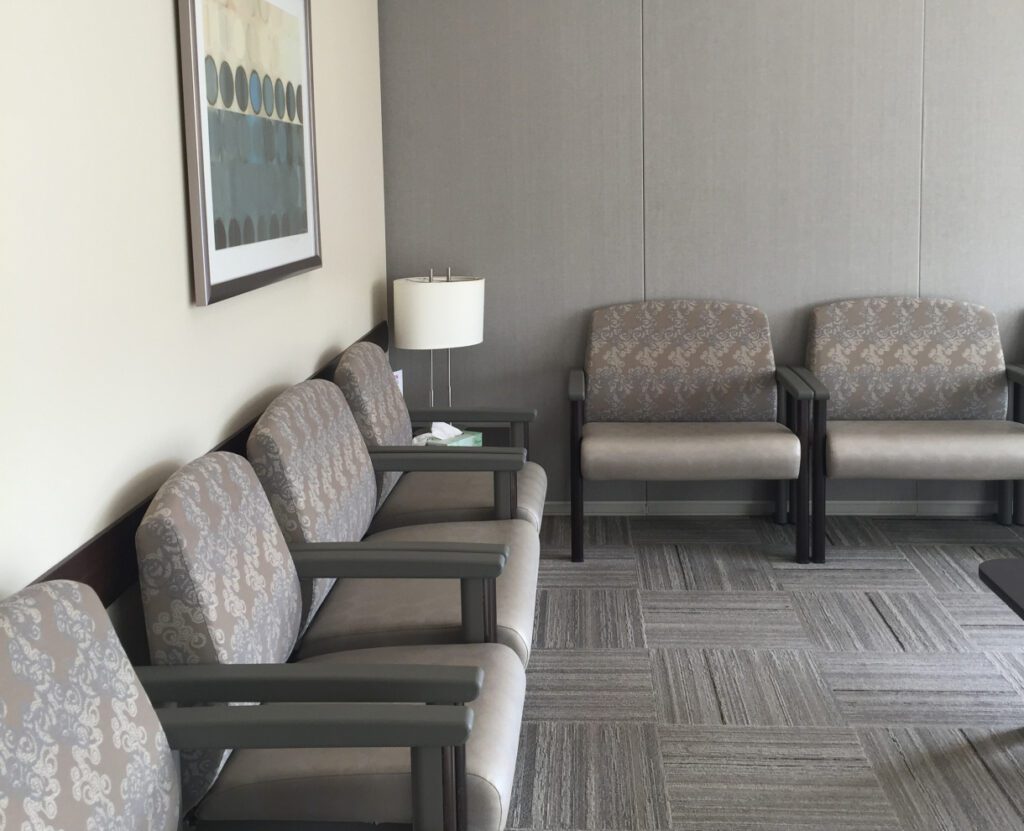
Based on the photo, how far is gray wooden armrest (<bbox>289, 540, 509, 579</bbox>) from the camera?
2188 millimetres

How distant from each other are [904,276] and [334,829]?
316 cm

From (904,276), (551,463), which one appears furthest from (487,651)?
(904,276)

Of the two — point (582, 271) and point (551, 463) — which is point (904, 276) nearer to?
point (582, 271)

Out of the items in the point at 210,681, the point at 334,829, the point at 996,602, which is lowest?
the point at 996,602

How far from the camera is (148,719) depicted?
151 cm

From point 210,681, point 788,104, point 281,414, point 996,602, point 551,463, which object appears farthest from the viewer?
point 551,463

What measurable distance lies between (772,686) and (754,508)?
1.50 m

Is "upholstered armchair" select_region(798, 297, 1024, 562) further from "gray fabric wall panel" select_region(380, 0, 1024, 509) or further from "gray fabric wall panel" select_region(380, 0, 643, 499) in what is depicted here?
"gray fabric wall panel" select_region(380, 0, 643, 499)

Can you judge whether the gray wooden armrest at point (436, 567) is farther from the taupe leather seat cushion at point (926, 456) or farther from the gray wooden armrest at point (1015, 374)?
the gray wooden armrest at point (1015, 374)

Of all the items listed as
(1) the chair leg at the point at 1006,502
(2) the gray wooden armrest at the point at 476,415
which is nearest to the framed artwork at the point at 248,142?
(2) the gray wooden armrest at the point at 476,415

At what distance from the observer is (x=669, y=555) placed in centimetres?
395

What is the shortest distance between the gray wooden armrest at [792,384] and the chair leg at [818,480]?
0.06 metres

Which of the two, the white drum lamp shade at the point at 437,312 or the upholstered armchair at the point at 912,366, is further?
the upholstered armchair at the point at 912,366

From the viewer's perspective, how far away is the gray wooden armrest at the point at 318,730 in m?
1.56
